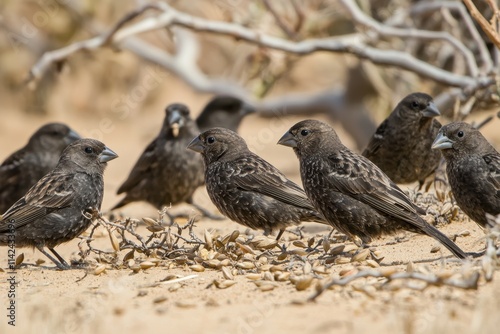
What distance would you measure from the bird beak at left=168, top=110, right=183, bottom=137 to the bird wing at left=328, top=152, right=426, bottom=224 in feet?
9.61

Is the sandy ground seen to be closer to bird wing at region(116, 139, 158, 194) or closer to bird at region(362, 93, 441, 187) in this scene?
bird at region(362, 93, 441, 187)

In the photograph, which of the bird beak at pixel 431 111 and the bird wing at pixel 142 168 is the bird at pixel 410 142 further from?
the bird wing at pixel 142 168

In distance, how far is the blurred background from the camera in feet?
37.5

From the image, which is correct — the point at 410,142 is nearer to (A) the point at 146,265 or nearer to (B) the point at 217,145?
(B) the point at 217,145

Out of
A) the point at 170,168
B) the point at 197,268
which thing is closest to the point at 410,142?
the point at 170,168

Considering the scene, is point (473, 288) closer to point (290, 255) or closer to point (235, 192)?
point (290, 255)

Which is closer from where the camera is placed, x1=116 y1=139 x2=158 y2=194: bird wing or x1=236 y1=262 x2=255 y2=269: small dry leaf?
x1=236 y1=262 x2=255 y2=269: small dry leaf

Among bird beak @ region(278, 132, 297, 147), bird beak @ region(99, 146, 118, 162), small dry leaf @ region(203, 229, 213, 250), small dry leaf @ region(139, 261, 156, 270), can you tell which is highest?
bird beak @ region(278, 132, 297, 147)

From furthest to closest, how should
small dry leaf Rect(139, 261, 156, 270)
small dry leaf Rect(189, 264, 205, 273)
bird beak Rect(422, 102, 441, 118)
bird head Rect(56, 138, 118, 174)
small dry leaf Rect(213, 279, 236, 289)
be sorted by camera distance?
bird beak Rect(422, 102, 441, 118), bird head Rect(56, 138, 118, 174), small dry leaf Rect(139, 261, 156, 270), small dry leaf Rect(189, 264, 205, 273), small dry leaf Rect(213, 279, 236, 289)

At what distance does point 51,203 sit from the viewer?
613 cm

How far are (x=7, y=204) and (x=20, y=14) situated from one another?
8.45m

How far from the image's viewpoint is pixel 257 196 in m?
6.47

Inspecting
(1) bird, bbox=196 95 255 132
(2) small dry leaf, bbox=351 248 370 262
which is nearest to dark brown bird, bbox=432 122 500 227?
(2) small dry leaf, bbox=351 248 370 262

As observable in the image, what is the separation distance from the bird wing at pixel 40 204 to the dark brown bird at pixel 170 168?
249 cm
